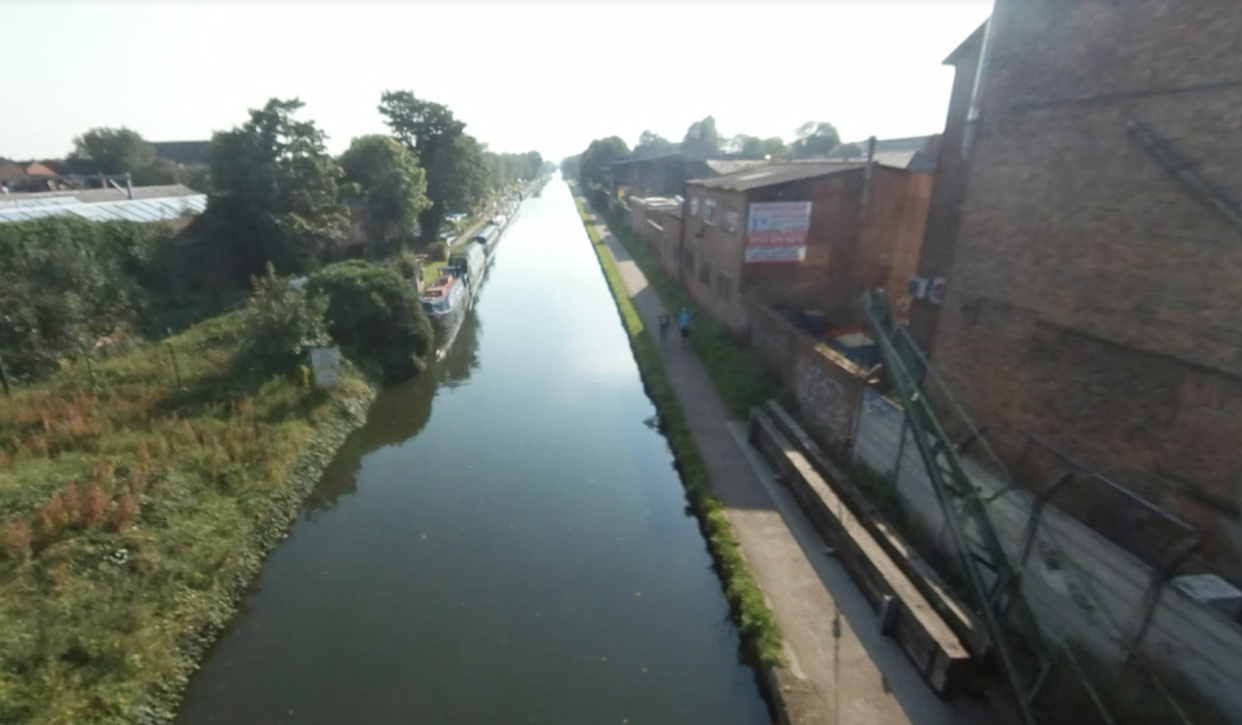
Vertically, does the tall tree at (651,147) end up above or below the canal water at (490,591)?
above

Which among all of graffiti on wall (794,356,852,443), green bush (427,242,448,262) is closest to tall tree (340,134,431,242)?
green bush (427,242,448,262)

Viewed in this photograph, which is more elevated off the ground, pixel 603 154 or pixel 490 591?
pixel 603 154

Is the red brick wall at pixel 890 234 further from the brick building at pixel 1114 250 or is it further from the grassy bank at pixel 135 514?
the grassy bank at pixel 135 514

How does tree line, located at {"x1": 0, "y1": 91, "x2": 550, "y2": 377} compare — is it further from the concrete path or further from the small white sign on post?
the concrete path

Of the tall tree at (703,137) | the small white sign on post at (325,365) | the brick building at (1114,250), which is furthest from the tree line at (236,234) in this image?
the tall tree at (703,137)

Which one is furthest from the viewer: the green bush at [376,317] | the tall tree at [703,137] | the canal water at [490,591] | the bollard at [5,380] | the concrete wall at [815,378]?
the tall tree at [703,137]

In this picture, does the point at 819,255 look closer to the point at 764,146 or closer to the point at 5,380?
the point at 5,380

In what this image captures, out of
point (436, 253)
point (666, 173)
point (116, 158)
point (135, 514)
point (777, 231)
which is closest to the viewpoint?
point (135, 514)

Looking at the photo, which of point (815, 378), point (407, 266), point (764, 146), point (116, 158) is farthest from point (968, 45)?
point (764, 146)
